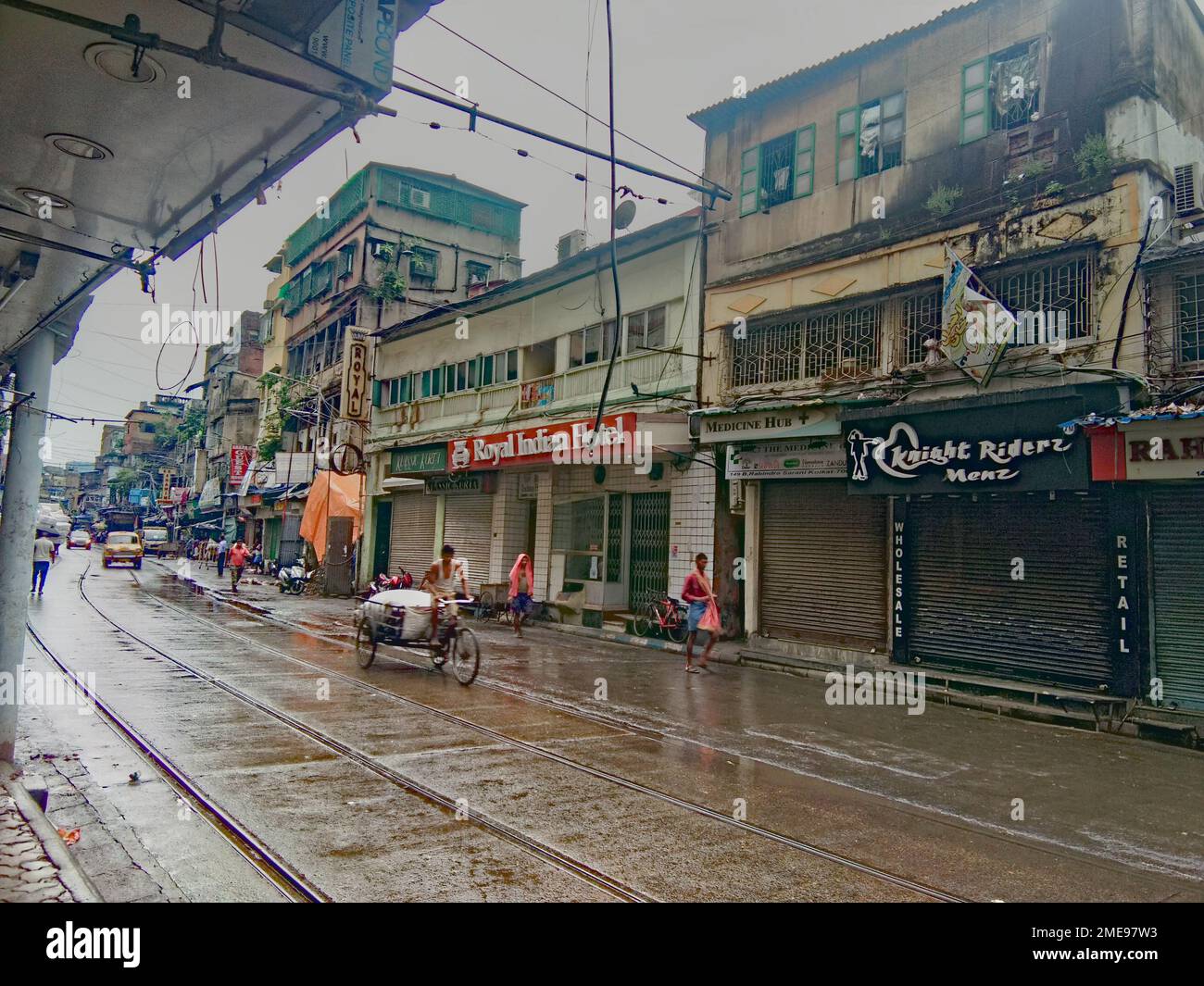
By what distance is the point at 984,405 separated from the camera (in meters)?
12.1

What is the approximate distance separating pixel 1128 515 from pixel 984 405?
8.05 feet

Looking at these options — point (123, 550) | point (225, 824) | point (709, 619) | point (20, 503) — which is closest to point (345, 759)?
point (225, 824)

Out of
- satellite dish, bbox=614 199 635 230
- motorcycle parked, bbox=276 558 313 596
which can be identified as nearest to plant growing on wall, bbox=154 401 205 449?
motorcycle parked, bbox=276 558 313 596

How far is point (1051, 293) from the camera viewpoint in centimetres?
1204

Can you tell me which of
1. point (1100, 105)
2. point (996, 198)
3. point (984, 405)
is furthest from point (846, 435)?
point (1100, 105)

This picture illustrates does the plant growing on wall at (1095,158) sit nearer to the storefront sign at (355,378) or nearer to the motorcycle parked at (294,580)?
the storefront sign at (355,378)

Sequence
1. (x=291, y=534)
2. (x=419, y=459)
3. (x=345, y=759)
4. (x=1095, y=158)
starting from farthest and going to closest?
1. (x=291, y=534)
2. (x=419, y=459)
3. (x=1095, y=158)
4. (x=345, y=759)

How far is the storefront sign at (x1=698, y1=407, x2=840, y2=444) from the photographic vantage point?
14.5 metres

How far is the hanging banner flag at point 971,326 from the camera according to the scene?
37.7 ft

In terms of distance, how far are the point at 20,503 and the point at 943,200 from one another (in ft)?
44.4

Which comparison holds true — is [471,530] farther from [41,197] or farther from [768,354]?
[41,197]

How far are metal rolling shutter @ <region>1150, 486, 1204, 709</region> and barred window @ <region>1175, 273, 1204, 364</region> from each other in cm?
182

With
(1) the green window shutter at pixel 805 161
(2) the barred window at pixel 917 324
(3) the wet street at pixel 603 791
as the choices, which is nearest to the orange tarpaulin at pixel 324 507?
(3) the wet street at pixel 603 791
